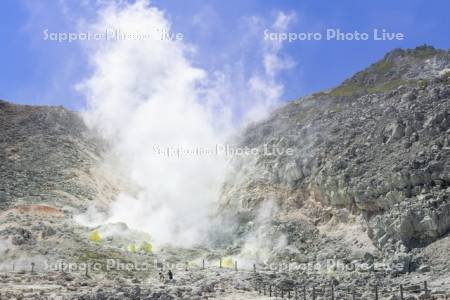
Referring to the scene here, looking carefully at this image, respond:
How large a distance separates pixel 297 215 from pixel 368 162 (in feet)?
32.3

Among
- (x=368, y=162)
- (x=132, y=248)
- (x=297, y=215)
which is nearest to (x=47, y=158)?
(x=132, y=248)

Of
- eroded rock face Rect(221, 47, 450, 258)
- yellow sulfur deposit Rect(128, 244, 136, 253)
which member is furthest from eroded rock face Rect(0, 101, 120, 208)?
eroded rock face Rect(221, 47, 450, 258)

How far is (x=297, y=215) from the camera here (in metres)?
65.2

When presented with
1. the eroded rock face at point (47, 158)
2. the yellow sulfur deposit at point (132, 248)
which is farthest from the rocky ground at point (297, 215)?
the eroded rock face at point (47, 158)

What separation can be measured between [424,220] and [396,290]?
10.4 m

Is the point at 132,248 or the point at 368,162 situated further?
the point at 132,248

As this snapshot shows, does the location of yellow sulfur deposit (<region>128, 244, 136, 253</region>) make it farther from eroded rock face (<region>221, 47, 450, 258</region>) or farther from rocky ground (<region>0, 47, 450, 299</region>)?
eroded rock face (<region>221, 47, 450, 258</region>)

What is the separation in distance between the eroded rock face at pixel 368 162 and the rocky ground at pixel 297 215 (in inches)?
5.7

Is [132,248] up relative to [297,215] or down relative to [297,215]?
down

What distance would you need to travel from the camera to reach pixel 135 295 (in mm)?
39000

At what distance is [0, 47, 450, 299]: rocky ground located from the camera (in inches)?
1727

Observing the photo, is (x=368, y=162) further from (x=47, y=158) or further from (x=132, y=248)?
(x=47, y=158)

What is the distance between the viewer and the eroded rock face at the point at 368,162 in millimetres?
49781

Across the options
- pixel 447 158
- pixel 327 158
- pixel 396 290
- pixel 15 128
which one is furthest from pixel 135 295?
pixel 15 128
